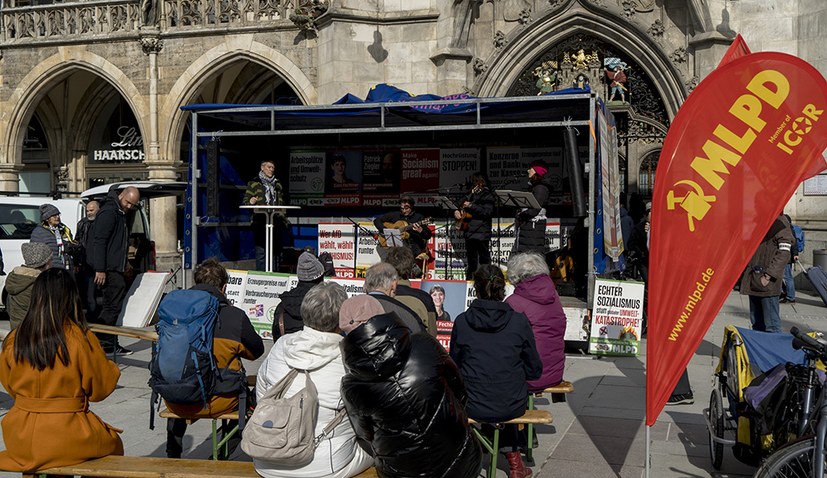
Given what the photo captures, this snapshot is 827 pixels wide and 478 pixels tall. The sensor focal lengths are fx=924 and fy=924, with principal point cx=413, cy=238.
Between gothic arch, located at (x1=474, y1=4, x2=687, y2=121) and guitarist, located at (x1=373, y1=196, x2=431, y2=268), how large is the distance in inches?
215

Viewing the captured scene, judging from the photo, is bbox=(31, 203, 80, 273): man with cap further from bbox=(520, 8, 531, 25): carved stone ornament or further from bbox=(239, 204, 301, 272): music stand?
bbox=(520, 8, 531, 25): carved stone ornament

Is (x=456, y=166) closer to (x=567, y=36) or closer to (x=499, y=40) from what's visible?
(x=499, y=40)

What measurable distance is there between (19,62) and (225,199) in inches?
486

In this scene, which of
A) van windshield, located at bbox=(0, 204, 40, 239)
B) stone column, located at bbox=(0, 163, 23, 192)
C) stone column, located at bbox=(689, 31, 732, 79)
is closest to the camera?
van windshield, located at bbox=(0, 204, 40, 239)

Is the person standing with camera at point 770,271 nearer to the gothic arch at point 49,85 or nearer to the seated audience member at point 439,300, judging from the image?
the seated audience member at point 439,300

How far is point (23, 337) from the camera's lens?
4422 mm

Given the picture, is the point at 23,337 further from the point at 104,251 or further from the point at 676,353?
the point at 104,251

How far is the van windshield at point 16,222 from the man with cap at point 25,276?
5.90 m

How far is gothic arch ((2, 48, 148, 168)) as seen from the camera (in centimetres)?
2142

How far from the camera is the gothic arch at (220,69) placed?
19.4 m

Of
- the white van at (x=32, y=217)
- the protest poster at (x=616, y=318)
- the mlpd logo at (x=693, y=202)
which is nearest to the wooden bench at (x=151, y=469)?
the mlpd logo at (x=693, y=202)

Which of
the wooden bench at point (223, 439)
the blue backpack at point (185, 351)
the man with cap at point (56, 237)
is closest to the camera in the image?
the blue backpack at point (185, 351)

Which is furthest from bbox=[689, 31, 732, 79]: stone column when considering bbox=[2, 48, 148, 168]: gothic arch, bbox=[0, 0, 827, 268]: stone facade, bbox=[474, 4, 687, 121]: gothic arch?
bbox=[2, 48, 148, 168]: gothic arch

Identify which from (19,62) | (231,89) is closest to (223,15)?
(231,89)
